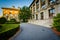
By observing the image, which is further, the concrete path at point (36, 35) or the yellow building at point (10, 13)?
Answer: the yellow building at point (10, 13)

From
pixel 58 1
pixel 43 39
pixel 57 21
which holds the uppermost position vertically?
pixel 58 1

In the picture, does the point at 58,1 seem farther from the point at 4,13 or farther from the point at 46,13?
the point at 4,13

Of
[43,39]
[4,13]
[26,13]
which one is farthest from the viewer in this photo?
[4,13]

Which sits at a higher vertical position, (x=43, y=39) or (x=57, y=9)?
(x=57, y=9)

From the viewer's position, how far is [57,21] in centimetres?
1755

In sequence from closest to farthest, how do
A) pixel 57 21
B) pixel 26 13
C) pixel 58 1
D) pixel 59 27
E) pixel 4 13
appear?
pixel 59 27
pixel 57 21
pixel 58 1
pixel 26 13
pixel 4 13

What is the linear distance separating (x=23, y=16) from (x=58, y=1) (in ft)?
92.1

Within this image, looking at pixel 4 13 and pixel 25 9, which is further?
pixel 4 13

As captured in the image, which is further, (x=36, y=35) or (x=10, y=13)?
(x=10, y=13)

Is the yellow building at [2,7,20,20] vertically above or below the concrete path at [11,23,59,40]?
above

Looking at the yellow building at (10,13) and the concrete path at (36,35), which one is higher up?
the yellow building at (10,13)

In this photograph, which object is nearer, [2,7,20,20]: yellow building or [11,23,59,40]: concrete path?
[11,23,59,40]: concrete path

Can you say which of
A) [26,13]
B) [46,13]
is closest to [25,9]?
[26,13]

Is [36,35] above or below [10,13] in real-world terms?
below
